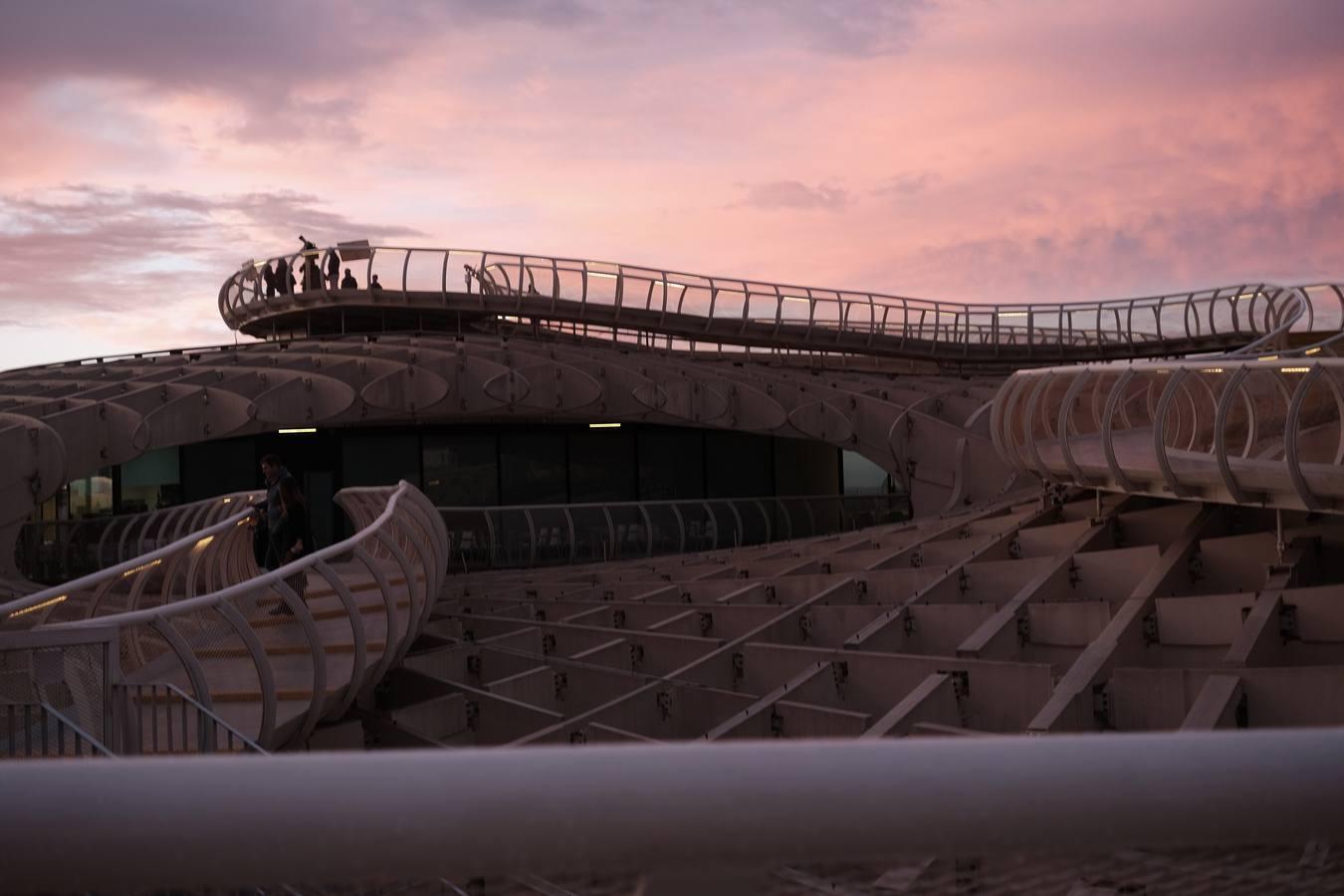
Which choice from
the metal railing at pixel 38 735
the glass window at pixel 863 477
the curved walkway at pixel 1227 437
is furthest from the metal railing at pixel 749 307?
the metal railing at pixel 38 735

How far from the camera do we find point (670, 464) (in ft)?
104

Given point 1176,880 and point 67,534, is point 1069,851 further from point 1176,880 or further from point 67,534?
point 67,534

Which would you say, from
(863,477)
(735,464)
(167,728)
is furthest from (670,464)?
(167,728)

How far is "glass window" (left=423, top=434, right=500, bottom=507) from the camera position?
97.1 ft

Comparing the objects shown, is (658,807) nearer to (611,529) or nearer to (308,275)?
(611,529)

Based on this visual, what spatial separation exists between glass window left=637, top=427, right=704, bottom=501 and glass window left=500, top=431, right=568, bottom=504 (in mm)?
2009

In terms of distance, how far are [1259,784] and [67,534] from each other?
2499 centimetres

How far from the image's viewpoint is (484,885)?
4.86 ft

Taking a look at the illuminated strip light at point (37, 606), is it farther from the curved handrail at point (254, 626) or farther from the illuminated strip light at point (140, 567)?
the illuminated strip light at point (140, 567)

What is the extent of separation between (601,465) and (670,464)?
1.72 m

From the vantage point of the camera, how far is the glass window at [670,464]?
3150cm

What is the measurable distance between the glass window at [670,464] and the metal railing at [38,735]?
25502 millimetres

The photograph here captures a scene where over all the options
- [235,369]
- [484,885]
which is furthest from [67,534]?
[484,885]

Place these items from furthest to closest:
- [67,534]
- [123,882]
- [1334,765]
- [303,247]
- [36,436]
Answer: [303,247], [67,534], [36,436], [1334,765], [123,882]
